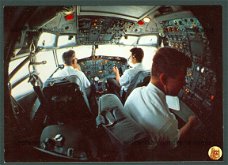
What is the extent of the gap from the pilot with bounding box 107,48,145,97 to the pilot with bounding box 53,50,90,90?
130 millimetres

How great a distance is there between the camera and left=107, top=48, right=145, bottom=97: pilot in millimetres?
2828

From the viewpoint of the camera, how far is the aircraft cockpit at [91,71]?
9.23 ft

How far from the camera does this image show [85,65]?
283cm

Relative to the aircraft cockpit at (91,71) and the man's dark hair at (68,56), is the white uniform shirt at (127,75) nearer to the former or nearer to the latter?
the aircraft cockpit at (91,71)

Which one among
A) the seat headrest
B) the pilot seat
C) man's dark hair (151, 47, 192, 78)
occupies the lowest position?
the pilot seat

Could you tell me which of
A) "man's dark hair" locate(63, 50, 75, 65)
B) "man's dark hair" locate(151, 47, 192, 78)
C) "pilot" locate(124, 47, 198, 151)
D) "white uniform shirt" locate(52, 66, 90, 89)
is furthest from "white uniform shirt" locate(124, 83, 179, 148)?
"man's dark hair" locate(63, 50, 75, 65)

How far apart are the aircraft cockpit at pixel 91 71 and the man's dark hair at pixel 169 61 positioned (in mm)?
26

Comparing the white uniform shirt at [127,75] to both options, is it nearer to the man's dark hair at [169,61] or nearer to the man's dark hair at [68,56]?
the man's dark hair at [169,61]

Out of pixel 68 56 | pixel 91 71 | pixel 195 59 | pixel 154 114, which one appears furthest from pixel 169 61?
pixel 68 56

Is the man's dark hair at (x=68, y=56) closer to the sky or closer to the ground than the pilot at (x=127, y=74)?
closer to the sky

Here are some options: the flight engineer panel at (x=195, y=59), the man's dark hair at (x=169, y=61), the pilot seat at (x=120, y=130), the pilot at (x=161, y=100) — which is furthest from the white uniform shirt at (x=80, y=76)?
the flight engineer panel at (x=195, y=59)

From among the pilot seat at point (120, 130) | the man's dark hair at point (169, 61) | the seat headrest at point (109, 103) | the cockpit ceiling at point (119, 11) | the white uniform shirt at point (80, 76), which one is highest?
the cockpit ceiling at point (119, 11)

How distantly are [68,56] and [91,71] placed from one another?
143 millimetres

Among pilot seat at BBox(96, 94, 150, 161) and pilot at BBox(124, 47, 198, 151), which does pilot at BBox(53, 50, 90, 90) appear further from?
pilot at BBox(124, 47, 198, 151)
